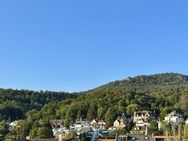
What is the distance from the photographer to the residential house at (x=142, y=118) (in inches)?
Result: 3378

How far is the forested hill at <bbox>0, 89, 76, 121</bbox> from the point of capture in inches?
4982

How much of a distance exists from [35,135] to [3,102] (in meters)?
75.1

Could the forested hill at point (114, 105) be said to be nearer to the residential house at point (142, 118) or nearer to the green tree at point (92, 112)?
the green tree at point (92, 112)

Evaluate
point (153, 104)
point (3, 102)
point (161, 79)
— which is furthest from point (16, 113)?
point (161, 79)

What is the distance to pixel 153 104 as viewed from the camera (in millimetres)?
101375

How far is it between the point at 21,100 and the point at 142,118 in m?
67.5

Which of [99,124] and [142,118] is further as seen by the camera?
[99,124]

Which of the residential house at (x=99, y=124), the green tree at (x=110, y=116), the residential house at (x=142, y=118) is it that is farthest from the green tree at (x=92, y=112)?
the residential house at (x=142, y=118)

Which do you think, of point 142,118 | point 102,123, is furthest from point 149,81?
point 142,118

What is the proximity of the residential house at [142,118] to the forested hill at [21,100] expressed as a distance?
1536 inches

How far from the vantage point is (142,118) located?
88.8 m

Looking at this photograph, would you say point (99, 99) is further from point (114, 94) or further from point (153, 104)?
point (153, 104)

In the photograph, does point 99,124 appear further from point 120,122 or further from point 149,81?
point 149,81

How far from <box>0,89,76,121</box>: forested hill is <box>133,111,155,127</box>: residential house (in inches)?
1536
